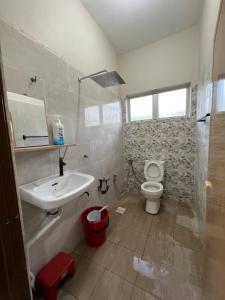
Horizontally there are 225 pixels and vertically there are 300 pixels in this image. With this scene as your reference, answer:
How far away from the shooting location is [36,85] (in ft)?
3.73

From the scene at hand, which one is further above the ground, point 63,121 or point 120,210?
point 63,121

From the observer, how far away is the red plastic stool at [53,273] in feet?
3.32

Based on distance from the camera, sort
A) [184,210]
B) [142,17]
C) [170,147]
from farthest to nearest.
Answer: [170,147] < [184,210] < [142,17]

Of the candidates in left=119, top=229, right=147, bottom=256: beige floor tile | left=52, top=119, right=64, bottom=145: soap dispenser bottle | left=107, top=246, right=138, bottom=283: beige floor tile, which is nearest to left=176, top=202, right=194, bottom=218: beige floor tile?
left=119, top=229, right=147, bottom=256: beige floor tile

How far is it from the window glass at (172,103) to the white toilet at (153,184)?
3.01ft

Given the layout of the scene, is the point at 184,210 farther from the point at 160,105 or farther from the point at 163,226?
the point at 160,105

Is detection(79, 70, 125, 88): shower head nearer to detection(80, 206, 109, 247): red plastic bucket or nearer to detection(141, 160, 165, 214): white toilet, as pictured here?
detection(141, 160, 165, 214): white toilet

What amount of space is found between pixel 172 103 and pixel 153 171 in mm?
1301

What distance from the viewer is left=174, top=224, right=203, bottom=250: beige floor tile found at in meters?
1.50

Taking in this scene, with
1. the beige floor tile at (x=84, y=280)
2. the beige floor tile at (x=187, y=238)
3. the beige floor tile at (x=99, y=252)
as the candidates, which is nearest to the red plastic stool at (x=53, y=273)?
the beige floor tile at (x=84, y=280)

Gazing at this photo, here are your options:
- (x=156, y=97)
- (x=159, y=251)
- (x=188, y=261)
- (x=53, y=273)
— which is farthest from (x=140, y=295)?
(x=156, y=97)

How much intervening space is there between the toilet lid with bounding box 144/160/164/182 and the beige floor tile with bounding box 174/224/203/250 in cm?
80

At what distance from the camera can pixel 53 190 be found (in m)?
1.18

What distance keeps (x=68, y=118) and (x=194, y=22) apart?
7.76 ft
